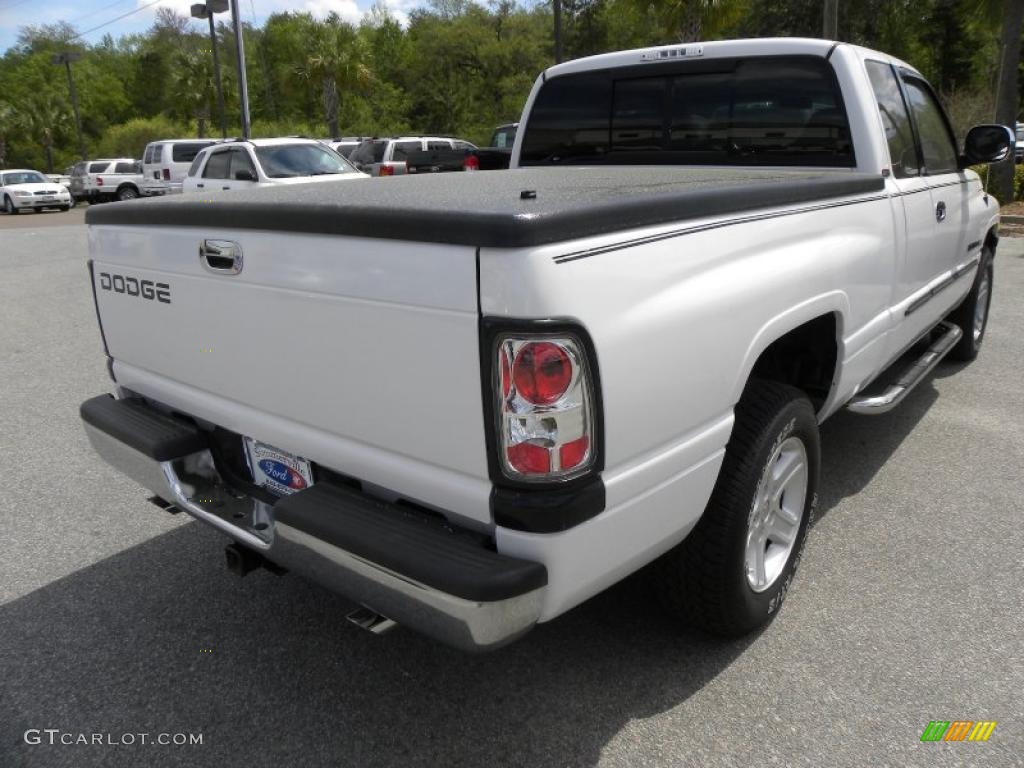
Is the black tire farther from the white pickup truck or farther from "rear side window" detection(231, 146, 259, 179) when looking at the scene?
"rear side window" detection(231, 146, 259, 179)

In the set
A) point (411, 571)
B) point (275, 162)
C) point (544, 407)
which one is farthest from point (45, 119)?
point (544, 407)

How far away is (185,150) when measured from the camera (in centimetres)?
2364

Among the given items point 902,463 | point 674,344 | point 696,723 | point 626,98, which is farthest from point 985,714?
point 626,98

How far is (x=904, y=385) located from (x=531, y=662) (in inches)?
91.1

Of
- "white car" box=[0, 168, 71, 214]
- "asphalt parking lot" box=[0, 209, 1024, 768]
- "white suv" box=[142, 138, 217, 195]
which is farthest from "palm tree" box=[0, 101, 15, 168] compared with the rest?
"asphalt parking lot" box=[0, 209, 1024, 768]

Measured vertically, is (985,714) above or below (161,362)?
below

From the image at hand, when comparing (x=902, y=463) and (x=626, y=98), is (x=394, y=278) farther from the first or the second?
(x=902, y=463)

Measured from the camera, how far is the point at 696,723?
2424 millimetres

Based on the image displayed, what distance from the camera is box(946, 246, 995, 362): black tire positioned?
5684 millimetres

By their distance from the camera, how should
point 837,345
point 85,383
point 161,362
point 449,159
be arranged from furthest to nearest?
point 449,159
point 85,383
point 837,345
point 161,362

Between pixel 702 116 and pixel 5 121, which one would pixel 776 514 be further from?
pixel 5 121

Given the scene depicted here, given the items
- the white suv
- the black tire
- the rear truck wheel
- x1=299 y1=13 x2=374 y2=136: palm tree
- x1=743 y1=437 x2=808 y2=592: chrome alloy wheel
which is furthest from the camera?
x1=299 y1=13 x2=374 y2=136: palm tree

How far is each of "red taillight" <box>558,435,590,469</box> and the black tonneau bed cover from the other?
0.45 m

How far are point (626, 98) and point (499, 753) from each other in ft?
10.7
